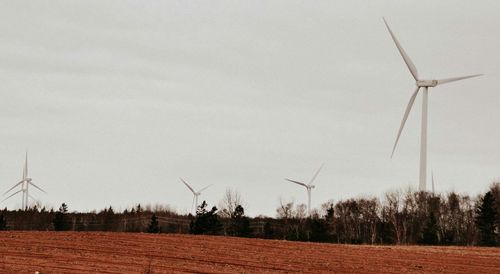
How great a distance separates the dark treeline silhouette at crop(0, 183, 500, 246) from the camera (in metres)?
101

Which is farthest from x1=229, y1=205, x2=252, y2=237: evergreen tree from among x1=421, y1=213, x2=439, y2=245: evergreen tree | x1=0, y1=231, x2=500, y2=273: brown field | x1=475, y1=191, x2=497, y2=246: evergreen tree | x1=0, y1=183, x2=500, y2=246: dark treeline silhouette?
x1=0, y1=231, x2=500, y2=273: brown field

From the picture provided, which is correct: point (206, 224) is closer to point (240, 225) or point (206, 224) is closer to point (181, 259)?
point (240, 225)

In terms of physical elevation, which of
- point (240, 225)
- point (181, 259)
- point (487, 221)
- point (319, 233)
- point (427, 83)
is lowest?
point (181, 259)

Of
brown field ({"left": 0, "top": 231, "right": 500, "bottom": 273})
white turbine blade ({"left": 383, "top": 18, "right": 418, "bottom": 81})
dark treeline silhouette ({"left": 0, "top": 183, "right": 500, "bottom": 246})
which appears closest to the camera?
brown field ({"left": 0, "top": 231, "right": 500, "bottom": 273})

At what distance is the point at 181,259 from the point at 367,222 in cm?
9048

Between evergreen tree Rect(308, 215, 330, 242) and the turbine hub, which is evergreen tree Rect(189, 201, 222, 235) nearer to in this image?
evergreen tree Rect(308, 215, 330, 242)

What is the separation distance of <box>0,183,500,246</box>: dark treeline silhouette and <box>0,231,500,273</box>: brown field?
45.2 metres

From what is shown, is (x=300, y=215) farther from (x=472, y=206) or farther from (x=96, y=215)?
(x=96, y=215)

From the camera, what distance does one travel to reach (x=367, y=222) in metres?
125

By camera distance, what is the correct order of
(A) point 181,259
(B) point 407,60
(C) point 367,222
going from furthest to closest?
(C) point 367,222, (B) point 407,60, (A) point 181,259

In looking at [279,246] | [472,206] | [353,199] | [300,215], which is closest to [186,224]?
[300,215]

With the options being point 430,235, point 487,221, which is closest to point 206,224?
point 430,235

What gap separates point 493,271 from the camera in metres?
40.1

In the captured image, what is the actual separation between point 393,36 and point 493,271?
118 ft
